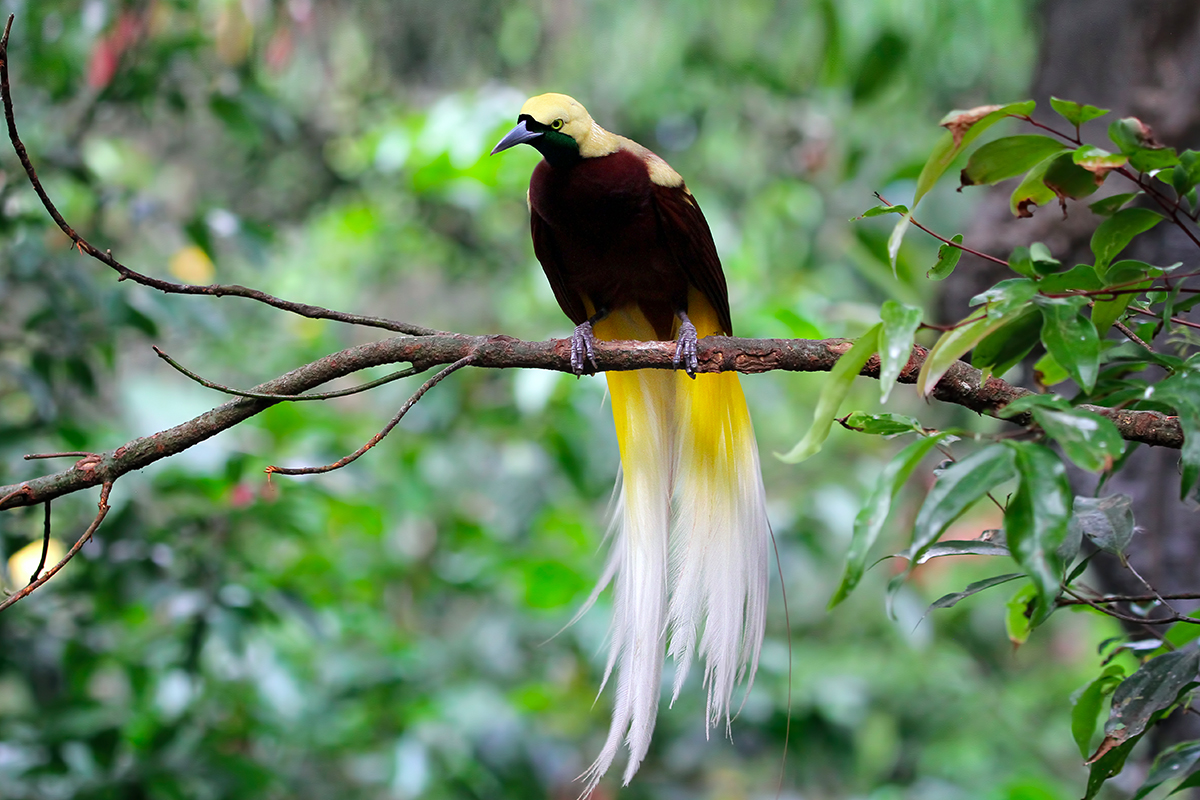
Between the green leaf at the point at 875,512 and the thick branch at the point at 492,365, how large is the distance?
402mm

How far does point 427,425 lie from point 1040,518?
2190mm

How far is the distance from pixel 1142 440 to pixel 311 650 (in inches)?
94.7

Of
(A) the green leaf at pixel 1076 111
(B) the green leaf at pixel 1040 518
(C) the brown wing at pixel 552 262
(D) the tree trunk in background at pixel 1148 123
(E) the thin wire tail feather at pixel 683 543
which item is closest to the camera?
(B) the green leaf at pixel 1040 518

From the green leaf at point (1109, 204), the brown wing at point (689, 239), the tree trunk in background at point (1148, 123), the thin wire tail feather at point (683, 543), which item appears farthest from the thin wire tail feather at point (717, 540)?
the tree trunk in background at point (1148, 123)

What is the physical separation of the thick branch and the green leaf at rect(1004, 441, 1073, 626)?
372 mm

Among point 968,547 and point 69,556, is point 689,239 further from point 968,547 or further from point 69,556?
point 69,556

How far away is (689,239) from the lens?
1524 mm

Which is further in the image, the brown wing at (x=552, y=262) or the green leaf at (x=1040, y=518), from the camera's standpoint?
the brown wing at (x=552, y=262)

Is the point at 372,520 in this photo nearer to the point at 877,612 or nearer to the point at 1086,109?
the point at 1086,109

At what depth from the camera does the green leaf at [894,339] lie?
0.61 meters

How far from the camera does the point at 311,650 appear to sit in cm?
270

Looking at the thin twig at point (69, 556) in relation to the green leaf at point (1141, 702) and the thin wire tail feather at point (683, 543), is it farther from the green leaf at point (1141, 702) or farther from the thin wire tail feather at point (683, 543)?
the green leaf at point (1141, 702)

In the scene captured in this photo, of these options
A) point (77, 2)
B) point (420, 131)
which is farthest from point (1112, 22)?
point (77, 2)

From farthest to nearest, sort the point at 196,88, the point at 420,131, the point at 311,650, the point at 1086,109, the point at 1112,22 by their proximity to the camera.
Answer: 1. the point at 196,88
2. the point at 311,650
3. the point at 420,131
4. the point at 1112,22
5. the point at 1086,109
